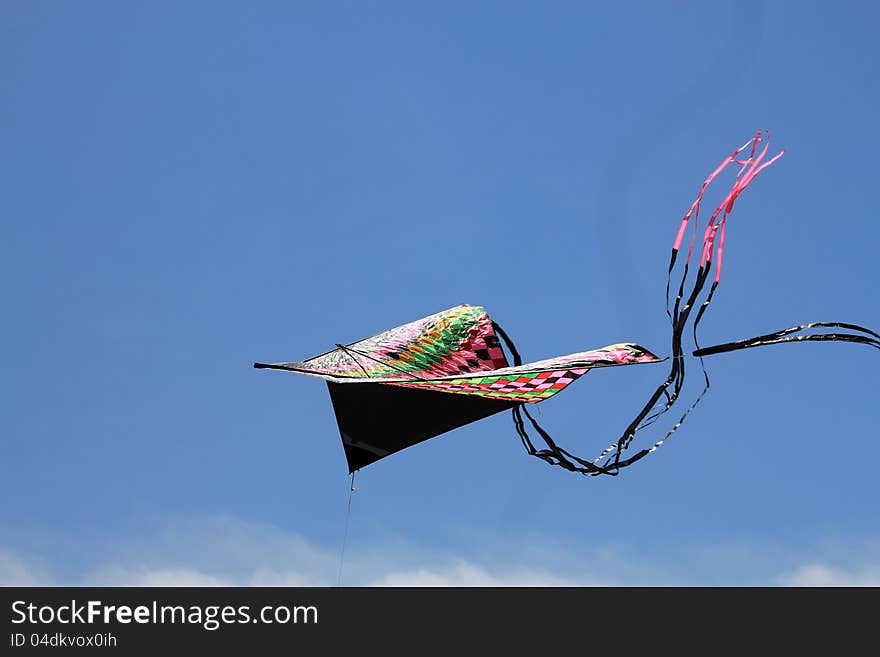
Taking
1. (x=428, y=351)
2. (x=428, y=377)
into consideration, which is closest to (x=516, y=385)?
(x=428, y=377)

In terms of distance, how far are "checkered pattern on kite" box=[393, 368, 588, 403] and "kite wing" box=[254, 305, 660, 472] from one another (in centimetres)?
1

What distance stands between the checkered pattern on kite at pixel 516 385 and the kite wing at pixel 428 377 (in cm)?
1

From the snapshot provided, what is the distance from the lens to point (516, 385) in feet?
40.1

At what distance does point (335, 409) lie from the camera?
1395cm

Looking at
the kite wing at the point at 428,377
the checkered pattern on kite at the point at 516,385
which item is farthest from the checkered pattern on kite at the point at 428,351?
the checkered pattern on kite at the point at 516,385

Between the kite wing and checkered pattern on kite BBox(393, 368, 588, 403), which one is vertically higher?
the kite wing

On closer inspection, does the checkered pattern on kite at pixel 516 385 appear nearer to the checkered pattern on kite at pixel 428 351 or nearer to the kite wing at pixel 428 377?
the kite wing at pixel 428 377

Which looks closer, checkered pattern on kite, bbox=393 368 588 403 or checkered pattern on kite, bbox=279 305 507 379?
checkered pattern on kite, bbox=393 368 588 403

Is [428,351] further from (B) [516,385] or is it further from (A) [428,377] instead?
(B) [516,385]

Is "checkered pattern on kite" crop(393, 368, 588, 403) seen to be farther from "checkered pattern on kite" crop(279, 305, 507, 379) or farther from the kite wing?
"checkered pattern on kite" crop(279, 305, 507, 379)

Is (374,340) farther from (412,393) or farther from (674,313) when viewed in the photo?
(674,313)

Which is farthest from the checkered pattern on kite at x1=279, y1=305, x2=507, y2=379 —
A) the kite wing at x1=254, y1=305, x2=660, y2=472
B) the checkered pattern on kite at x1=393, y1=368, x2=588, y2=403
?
the checkered pattern on kite at x1=393, y1=368, x2=588, y2=403

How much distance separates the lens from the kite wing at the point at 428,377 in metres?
12.2

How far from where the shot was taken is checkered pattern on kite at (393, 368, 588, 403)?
12.1 metres
